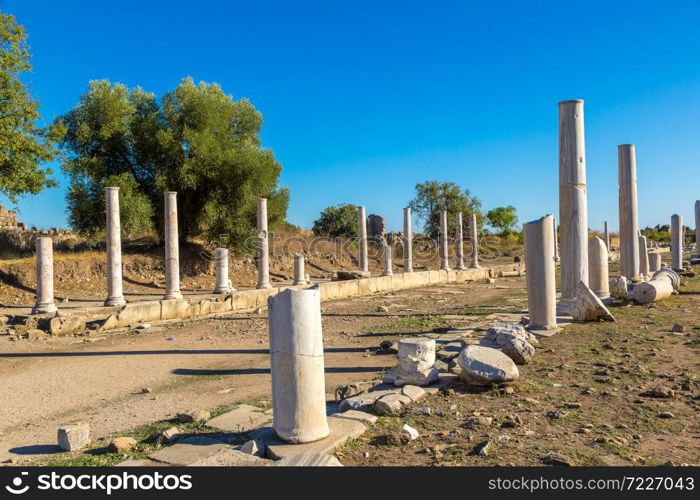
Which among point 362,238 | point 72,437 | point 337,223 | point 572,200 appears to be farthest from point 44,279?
point 337,223

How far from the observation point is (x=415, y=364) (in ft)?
20.7

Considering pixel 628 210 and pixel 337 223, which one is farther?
pixel 337 223

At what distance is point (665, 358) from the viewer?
24.1 ft

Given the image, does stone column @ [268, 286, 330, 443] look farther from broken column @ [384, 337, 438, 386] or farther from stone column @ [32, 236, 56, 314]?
stone column @ [32, 236, 56, 314]

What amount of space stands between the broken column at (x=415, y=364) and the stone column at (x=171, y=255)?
1107cm

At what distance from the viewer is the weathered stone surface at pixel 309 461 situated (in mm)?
3949

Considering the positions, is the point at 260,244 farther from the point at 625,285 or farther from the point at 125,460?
the point at 125,460

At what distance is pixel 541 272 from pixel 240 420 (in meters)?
6.35

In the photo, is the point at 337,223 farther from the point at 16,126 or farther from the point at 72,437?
the point at 72,437

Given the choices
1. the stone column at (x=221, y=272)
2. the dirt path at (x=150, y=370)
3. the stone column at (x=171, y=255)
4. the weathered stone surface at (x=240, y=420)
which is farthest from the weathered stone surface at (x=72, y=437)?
the stone column at (x=221, y=272)

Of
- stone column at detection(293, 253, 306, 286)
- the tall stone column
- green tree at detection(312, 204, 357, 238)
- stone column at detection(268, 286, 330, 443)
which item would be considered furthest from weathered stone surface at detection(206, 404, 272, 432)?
green tree at detection(312, 204, 357, 238)

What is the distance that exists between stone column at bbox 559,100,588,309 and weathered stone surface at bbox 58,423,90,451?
944 cm
